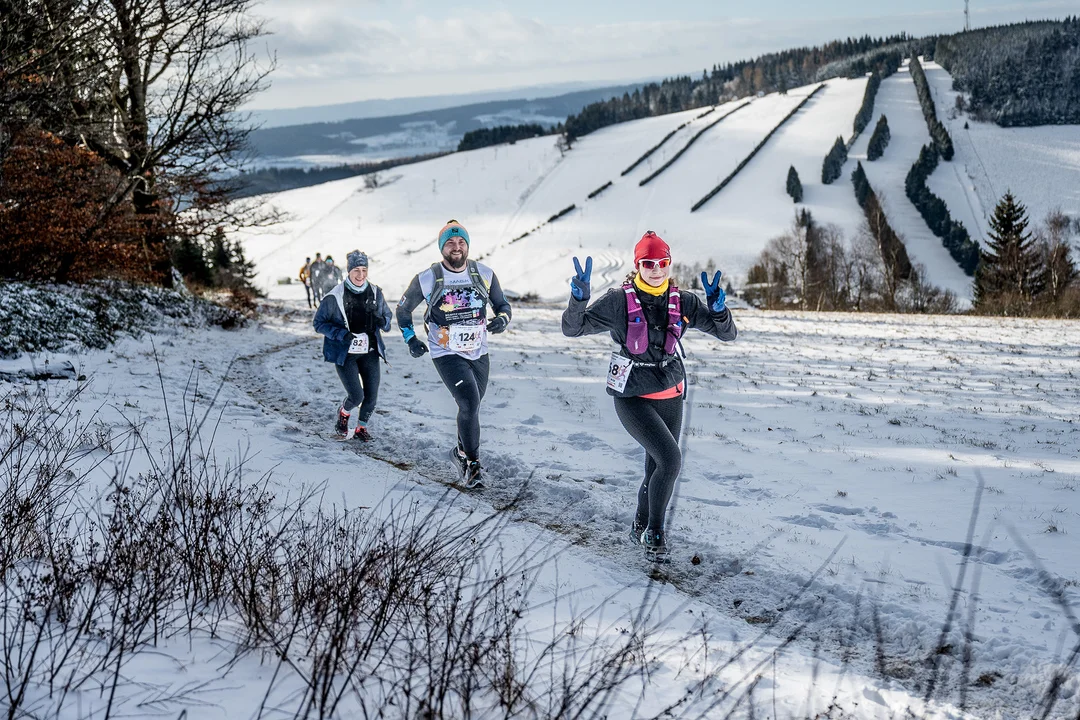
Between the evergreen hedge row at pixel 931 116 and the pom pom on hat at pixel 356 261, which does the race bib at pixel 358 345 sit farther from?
the evergreen hedge row at pixel 931 116

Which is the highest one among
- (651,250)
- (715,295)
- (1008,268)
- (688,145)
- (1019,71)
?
(1019,71)

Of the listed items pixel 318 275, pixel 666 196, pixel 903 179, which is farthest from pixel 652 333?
pixel 903 179

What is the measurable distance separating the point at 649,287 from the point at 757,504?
2.78 m

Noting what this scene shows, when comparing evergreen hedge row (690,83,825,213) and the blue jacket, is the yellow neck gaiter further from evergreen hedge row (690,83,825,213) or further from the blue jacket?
evergreen hedge row (690,83,825,213)

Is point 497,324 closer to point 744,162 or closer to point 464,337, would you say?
point 464,337

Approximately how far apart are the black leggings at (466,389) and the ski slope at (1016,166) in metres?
85.8

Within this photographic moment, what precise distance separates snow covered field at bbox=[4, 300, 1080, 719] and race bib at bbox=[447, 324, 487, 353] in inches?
57.4

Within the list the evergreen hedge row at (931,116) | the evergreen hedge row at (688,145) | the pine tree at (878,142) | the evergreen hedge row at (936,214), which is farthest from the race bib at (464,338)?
the evergreen hedge row at (931,116)

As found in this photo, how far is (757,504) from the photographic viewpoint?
6855 mm

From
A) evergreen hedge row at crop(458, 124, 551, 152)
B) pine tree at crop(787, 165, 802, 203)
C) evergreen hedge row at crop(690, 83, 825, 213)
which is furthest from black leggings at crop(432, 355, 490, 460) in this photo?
evergreen hedge row at crop(458, 124, 551, 152)

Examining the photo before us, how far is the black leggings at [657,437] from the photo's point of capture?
551cm

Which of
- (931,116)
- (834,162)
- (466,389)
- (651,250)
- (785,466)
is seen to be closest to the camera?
(651,250)

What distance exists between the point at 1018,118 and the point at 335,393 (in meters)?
137

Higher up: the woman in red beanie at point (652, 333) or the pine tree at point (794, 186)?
the pine tree at point (794, 186)
